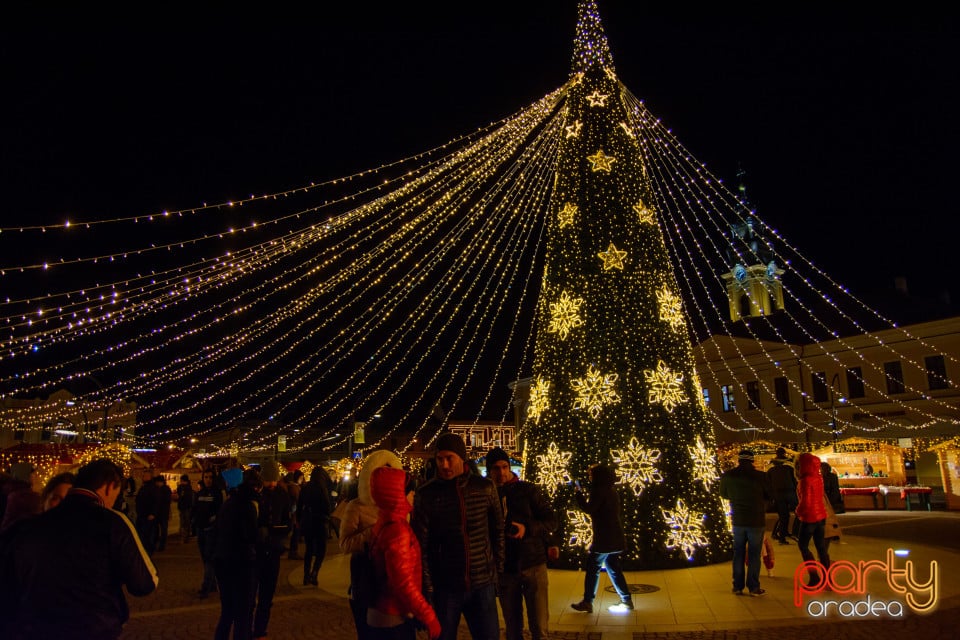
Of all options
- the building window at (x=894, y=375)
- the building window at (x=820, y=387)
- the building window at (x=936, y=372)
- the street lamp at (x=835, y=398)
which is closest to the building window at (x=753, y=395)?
the building window at (x=820, y=387)

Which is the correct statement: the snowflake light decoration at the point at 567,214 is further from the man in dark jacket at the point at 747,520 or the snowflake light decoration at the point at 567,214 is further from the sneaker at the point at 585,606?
the sneaker at the point at 585,606

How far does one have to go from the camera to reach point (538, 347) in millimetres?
10297

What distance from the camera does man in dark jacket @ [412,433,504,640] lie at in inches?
159

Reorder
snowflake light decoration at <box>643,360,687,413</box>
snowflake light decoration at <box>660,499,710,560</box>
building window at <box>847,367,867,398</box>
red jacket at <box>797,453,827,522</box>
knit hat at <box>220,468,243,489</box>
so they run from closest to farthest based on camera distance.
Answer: knit hat at <box>220,468,243,489</box> < red jacket at <box>797,453,827,522</box> < snowflake light decoration at <box>660,499,710,560</box> < snowflake light decoration at <box>643,360,687,413</box> < building window at <box>847,367,867,398</box>

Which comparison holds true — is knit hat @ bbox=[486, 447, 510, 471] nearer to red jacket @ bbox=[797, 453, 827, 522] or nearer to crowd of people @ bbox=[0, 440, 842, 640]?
crowd of people @ bbox=[0, 440, 842, 640]

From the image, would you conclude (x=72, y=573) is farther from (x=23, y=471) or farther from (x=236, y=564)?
(x=23, y=471)

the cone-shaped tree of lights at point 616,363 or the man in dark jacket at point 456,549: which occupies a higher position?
the cone-shaped tree of lights at point 616,363

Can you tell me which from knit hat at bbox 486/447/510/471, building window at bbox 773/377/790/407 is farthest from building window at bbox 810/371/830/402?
knit hat at bbox 486/447/510/471

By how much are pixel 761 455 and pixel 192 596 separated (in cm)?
2301

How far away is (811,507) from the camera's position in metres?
7.69

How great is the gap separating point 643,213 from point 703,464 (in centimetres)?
379

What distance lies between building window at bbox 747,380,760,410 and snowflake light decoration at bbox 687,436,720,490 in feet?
101

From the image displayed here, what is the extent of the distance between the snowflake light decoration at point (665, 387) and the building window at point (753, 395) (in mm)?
31020

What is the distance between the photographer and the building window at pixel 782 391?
36.4 meters
